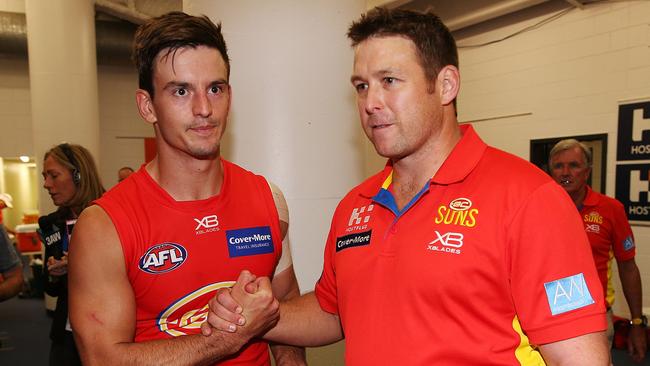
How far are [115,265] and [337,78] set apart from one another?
48.7 inches

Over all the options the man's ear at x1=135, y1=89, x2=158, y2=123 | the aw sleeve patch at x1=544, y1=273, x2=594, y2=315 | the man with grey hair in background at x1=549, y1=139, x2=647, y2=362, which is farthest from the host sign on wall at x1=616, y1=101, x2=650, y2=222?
the man's ear at x1=135, y1=89, x2=158, y2=123

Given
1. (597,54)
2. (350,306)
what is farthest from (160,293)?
(597,54)

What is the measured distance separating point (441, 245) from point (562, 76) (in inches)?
182

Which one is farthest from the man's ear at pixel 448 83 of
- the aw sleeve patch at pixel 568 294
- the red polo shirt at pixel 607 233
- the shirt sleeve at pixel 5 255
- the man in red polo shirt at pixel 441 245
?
the shirt sleeve at pixel 5 255

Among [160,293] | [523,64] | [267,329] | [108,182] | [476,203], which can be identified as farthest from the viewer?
[108,182]

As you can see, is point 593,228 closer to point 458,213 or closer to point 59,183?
point 458,213

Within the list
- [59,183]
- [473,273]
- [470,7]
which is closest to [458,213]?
[473,273]

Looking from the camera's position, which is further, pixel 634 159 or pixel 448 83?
pixel 634 159

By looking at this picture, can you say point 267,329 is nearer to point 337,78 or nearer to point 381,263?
point 381,263

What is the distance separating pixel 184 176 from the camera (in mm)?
1499

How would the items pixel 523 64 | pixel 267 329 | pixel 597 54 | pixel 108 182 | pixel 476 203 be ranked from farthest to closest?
1. pixel 108 182
2. pixel 523 64
3. pixel 597 54
4. pixel 267 329
5. pixel 476 203

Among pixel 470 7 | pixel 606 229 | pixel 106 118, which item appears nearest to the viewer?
pixel 606 229

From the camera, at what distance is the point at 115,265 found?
132 cm

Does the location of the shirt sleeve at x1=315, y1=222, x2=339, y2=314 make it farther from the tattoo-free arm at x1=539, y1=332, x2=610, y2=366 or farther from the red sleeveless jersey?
the tattoo-free arm at x1=539, y1=332, x2=610, y2=366
